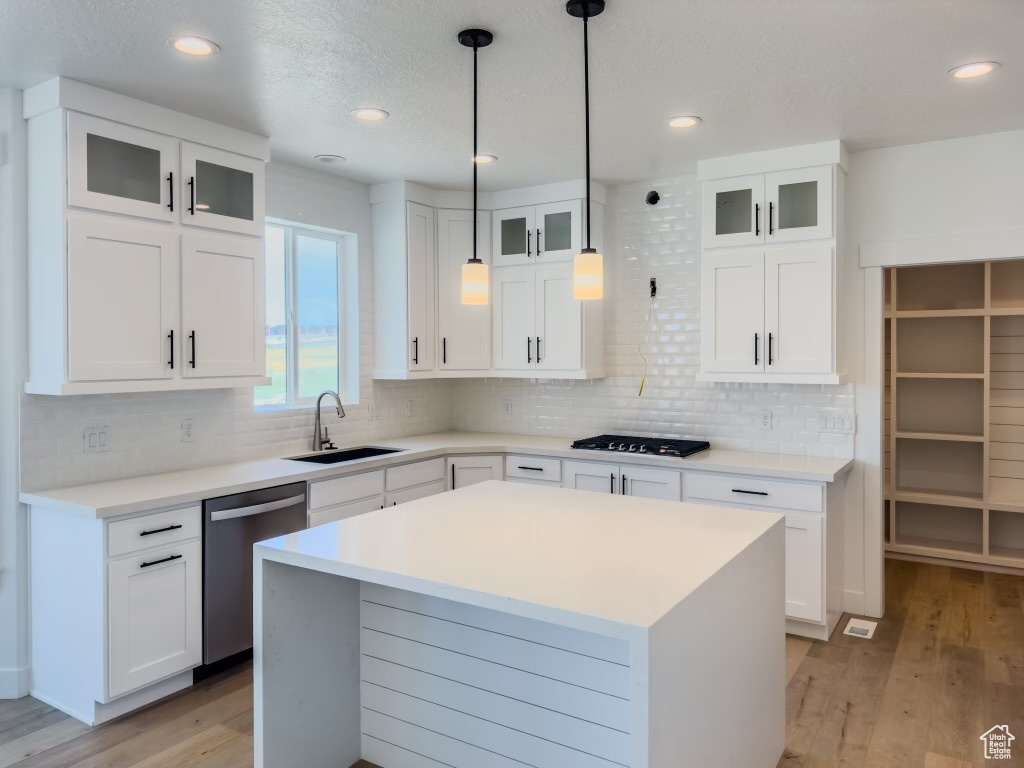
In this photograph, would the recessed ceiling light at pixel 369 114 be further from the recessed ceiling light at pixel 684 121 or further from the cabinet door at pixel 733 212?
the cabinet door at pixel 733 212

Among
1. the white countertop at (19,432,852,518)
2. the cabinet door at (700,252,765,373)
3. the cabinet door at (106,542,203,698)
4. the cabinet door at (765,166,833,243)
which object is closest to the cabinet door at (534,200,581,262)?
the cabinet door at (700,252,765,373)

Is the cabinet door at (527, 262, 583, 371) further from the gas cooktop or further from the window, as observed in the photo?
the window

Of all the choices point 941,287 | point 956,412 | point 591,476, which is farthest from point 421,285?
point 956,412

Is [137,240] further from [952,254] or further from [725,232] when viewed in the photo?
[952,254]

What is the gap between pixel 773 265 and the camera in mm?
3900

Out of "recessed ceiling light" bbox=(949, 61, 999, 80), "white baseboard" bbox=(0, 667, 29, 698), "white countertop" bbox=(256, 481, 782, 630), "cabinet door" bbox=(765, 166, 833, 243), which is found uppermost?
"recessed ceiling light" bbox=(949, 61, 999, 80)

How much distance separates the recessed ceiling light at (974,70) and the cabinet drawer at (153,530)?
3.59 m

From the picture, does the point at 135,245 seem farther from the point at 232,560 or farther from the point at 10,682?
the point at 10,682

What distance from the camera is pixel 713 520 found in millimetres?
2455

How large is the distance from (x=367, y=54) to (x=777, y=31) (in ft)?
4.82

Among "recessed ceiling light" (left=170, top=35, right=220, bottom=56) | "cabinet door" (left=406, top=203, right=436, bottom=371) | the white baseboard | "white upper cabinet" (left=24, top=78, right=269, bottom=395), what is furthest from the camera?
"cabinet door" (left=406, top=203, right=436, bottom=371)

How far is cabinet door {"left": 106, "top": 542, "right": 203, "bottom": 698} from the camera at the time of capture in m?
2.85

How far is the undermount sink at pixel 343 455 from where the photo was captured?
161 inches

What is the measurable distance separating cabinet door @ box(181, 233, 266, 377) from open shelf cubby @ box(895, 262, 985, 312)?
4390 mm
